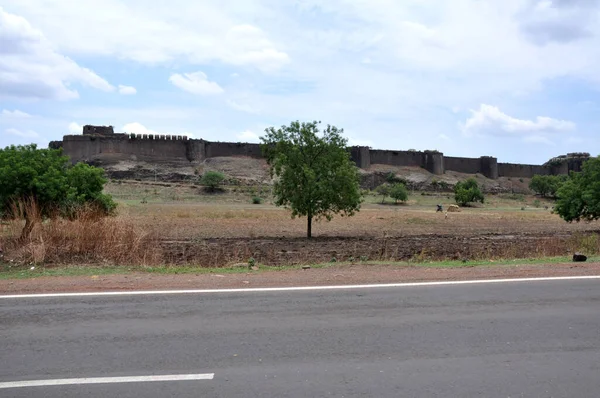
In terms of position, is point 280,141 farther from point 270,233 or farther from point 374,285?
point 374,285

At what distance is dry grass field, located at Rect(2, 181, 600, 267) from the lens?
42.4 feet

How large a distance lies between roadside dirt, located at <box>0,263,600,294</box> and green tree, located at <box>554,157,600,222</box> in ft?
65.3

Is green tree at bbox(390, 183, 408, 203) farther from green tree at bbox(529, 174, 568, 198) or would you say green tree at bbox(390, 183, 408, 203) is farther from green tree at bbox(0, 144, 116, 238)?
green tree at bbox(0, 144, 116, 238)

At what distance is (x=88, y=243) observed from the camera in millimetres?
12938

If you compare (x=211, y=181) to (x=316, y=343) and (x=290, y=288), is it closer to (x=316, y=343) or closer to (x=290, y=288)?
(x=290, y=288)

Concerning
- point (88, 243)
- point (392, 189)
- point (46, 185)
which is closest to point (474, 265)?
point (88, 243)

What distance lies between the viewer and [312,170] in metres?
28.8

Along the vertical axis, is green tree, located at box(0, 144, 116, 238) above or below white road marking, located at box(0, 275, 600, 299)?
above

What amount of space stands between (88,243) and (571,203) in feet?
89.1

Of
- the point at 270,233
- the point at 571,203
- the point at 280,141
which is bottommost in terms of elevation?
the point at 270,233

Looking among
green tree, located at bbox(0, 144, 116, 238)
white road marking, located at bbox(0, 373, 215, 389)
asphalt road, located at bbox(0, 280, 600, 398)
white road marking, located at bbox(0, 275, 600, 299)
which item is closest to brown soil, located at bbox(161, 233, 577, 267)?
green tree, located at bbox(0, 144, 116, 238)

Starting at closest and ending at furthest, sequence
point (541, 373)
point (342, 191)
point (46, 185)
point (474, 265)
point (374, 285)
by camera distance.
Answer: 1. point (541, 373)
2. point (374, 285)
3. point (474, 265)
4. point (46, 185)
5. point (342, 191)

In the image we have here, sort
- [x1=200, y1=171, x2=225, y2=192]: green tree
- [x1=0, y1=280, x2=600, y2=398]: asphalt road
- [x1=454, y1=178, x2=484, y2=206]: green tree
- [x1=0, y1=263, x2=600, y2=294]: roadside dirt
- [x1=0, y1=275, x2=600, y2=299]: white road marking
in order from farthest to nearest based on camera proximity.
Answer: [x1=454, y1=178, x2=484, y2=206]: green tree
[x1=200, y1=171, x2=225, y2=192]: green tree
[x1=0, y1=263, x2=600, y2=294]: roadside dirt
[x1=0, y1=275, x2=600, y2=299]: white road marking
[x1=0, y1=280, x2=600, y2=398]: asphalt road

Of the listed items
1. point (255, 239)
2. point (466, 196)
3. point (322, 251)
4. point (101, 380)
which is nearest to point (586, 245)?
point (322, 251)
